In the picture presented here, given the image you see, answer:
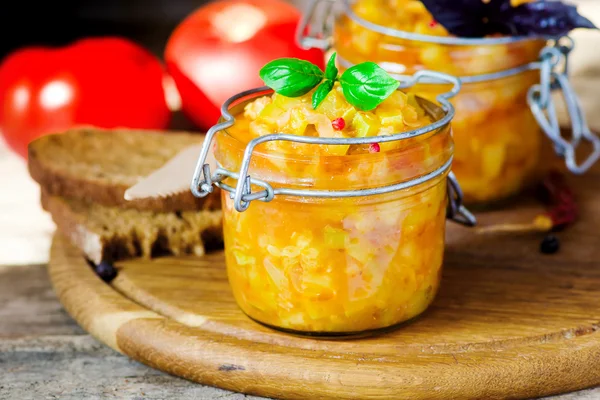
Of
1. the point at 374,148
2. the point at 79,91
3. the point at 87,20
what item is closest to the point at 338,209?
the point at 374,148

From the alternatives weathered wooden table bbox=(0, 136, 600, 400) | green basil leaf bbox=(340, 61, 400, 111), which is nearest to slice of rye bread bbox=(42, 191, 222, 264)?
weathered wooden table bbox=(0, 136, 600, 400)

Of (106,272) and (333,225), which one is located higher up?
(333,225)

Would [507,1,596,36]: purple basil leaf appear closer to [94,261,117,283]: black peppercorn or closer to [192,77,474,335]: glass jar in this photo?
[192,77,474,335]: glass jar

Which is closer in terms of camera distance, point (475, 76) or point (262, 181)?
point (262, 181)

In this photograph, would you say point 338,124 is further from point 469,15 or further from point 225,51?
point 225,51

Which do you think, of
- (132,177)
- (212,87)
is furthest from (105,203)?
(212,87)

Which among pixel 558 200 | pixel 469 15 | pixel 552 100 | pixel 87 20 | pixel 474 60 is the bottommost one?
pixel 87 20

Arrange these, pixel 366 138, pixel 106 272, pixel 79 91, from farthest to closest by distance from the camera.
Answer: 1. pixel 79 91
2. pixel 106 272
3. pixel 366 138
